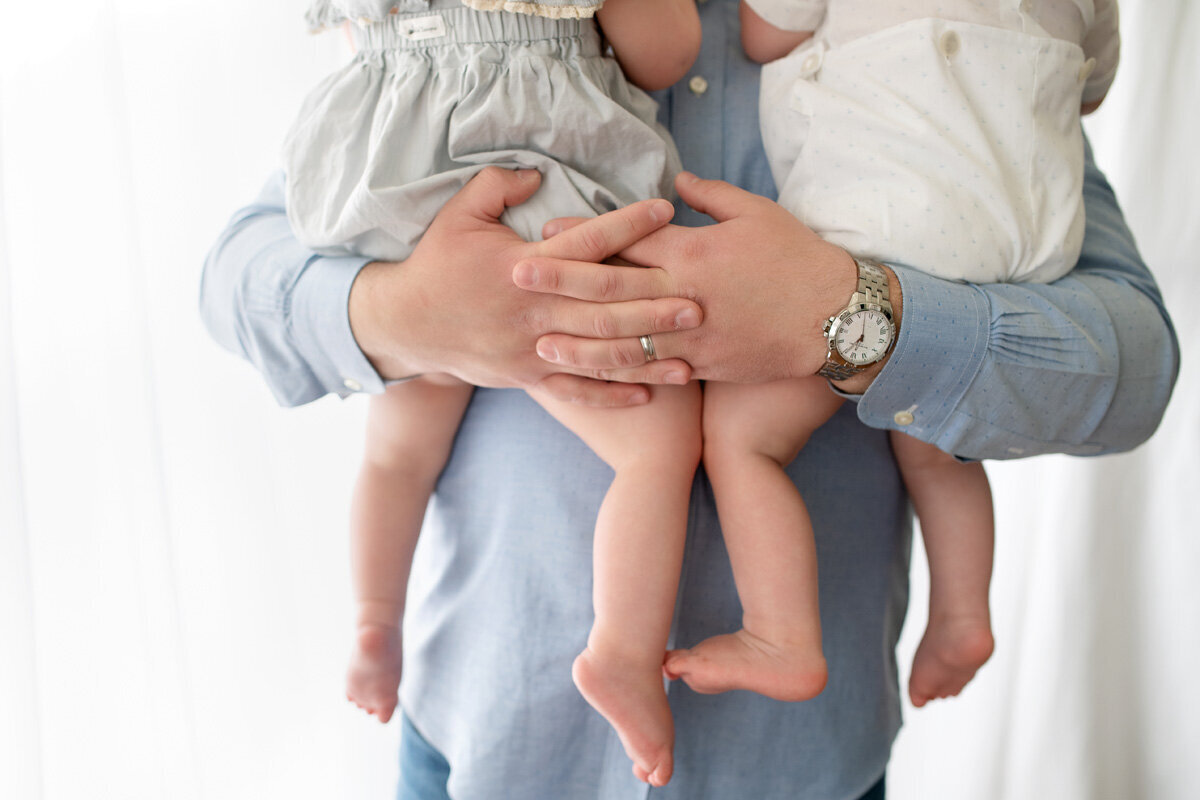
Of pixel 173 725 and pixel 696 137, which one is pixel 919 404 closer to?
pixel 696 137

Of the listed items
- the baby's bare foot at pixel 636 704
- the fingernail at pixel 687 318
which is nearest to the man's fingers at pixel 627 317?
the fingernail at pixel 687 318

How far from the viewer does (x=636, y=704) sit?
928mm

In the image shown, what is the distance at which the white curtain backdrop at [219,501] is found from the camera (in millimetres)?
1139

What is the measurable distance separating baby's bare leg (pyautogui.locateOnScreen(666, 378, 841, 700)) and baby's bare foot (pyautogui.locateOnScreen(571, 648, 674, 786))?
44 mm

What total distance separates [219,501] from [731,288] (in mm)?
1015

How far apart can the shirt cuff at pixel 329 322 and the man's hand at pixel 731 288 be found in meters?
0.25

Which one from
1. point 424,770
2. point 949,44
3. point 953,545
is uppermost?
point 949,44

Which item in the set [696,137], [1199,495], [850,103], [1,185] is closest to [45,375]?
[1,185]

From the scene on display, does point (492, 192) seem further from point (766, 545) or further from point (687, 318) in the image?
point (766, 545)

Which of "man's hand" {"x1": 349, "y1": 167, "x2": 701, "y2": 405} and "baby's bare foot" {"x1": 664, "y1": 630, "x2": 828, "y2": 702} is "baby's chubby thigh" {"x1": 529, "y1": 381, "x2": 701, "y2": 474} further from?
"baby's bare foot" {"x1": 664, "y1": 630, "x2": 828, "y2": 702}

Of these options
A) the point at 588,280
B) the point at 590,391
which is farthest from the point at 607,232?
the point at 590,391

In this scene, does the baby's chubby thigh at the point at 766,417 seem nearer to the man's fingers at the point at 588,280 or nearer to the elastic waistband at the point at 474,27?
the man's fingers at the point at 588,280

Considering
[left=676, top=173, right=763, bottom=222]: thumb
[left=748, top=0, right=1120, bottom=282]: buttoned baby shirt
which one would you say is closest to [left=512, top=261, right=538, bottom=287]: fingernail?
[left=676, top=173, right=763, bottom=222]: thumb

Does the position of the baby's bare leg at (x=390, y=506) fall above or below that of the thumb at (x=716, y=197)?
below
